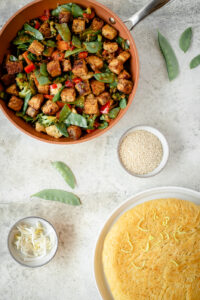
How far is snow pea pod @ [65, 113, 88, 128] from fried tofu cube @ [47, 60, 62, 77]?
299 mm

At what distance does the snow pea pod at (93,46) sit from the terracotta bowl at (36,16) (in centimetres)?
17

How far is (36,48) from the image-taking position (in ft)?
6.23

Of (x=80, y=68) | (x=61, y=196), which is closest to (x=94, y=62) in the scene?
(x=80, y=68)

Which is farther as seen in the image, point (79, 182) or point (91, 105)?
point (79, 182)

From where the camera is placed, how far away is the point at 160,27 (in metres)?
2.29

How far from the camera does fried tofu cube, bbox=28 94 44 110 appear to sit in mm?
1953

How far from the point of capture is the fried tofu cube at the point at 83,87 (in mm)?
1974

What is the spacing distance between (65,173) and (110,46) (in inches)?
39.5

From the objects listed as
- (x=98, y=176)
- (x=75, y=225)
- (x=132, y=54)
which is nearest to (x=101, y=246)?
(x=75, y=225)

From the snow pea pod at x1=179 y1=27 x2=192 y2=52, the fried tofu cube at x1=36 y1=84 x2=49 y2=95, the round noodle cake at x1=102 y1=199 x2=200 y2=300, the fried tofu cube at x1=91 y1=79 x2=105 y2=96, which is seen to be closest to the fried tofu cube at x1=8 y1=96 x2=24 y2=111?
the fried tofu cube at x1=36 y1=84 x2=49 y2=95

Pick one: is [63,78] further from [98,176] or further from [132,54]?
[98,176]

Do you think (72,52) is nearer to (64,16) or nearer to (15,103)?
(64,16)

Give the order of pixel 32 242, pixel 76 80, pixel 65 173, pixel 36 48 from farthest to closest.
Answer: pixel 65 173, pixel 32 242, pixel 76 80, pixel 36 48

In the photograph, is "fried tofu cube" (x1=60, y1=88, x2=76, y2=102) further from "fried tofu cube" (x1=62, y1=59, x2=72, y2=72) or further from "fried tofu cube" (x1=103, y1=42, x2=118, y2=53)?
"fried tofu cube" (x1=103, y1=42, x2=118, y2=53)
